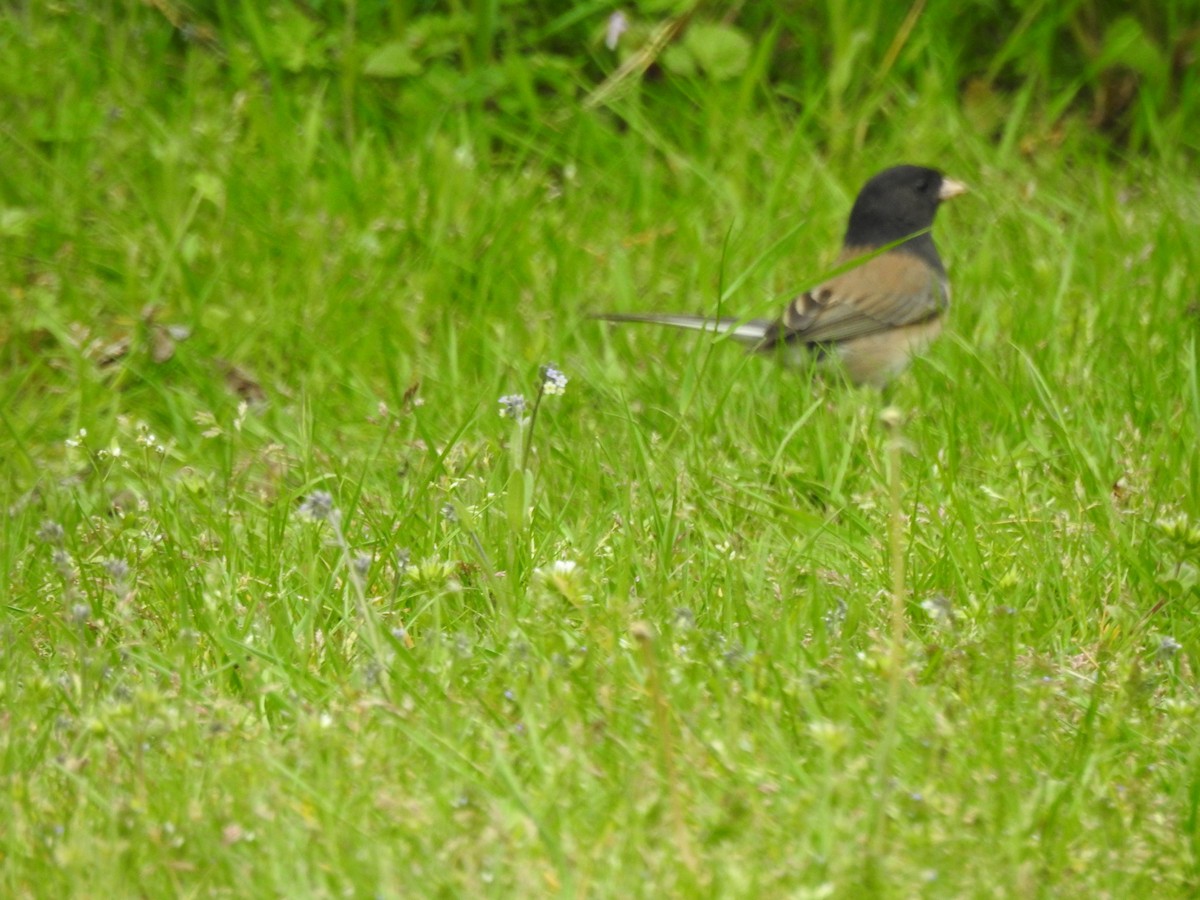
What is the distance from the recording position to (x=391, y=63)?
614cm

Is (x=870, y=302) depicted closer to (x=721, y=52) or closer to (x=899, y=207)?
(x=899, y=207)

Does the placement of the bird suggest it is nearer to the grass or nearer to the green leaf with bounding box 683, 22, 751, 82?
the grass

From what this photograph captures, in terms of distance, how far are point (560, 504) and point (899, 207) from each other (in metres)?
2.13

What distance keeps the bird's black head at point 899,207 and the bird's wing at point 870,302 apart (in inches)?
3.0

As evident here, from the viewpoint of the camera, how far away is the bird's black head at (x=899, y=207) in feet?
17.1

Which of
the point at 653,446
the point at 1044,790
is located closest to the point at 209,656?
the point at 653,446

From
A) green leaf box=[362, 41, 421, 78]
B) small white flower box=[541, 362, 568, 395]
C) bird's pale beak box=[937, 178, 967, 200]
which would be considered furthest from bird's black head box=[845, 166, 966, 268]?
small white flower box=[541, 362, 568, 395]

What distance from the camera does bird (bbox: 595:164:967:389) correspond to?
4.74 metres

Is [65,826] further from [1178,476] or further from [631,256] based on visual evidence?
[631,256]

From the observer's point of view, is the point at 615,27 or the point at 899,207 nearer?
the point at 899,207

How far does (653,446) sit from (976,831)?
1.71m

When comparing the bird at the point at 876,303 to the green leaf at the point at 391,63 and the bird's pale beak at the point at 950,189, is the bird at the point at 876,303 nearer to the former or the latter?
the bird's pale beak at the point at 950,189

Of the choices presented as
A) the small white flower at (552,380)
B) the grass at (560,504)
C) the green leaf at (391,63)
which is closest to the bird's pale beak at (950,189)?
the grass at (560,504)

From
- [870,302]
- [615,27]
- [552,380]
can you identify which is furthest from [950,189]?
[552,380]
